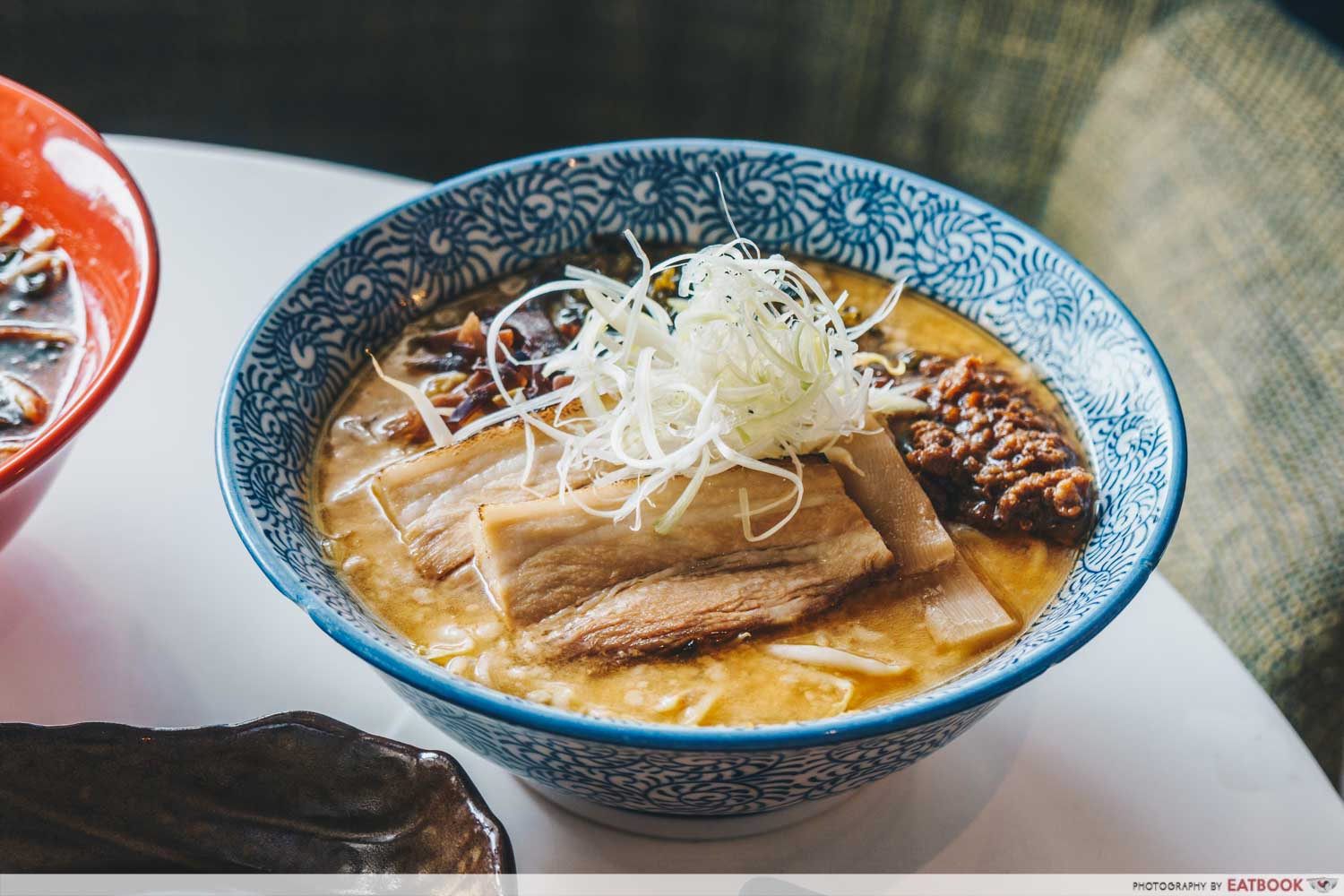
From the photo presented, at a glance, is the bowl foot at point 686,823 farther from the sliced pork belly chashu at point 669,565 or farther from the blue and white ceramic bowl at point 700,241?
the sliced pork belly chashu at point 669,565

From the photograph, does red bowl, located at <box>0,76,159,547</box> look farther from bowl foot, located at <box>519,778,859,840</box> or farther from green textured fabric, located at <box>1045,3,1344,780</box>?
green textured fabric, located at <box>1045,3,1344,780</box>

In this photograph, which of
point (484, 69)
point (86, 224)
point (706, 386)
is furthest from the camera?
point (484, 69)

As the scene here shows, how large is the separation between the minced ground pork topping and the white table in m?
0.24

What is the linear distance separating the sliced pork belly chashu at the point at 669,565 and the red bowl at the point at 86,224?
42 cm

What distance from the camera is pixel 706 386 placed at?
1297 mm

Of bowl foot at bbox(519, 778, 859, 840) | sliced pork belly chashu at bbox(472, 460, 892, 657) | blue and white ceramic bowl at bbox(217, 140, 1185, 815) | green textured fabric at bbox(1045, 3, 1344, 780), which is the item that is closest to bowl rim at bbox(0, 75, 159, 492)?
blue and white ceramic bowl at bbox(217, 140, 1185, 815)

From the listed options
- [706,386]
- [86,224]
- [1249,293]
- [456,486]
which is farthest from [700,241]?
[1249,293]

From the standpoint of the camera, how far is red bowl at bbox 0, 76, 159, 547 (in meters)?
1.22

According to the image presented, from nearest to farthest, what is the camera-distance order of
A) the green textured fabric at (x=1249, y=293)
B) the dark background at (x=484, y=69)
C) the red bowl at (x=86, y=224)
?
the red bowl at (x=86, y=224), the green textured fabric at (x=1249, y=293), the dark background at (x=484, y=69)

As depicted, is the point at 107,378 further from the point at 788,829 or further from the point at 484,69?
the point at 484,69

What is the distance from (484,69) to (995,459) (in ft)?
7.74

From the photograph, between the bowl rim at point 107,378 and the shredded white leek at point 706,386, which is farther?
the shredded white leek at point 706,386

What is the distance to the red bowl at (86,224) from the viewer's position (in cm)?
122

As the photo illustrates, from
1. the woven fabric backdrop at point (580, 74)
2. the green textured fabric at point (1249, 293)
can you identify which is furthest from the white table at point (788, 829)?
the woven fabric backdrop at point (580, 74)
